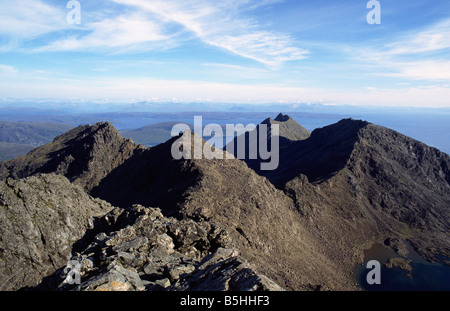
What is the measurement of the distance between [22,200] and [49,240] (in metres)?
5.46

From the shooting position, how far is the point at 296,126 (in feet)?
604

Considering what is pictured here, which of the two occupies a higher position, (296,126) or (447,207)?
(296,126)

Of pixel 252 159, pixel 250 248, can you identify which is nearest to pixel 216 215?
pixel 250 248

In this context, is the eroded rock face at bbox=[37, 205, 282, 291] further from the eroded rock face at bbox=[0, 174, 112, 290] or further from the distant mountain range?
the eroded rock face at bbox=[0, 174, 112, 290]

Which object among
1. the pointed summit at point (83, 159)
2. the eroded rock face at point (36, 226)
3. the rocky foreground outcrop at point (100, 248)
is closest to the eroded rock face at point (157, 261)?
the rocky foreground outcrop at point (100, 248)

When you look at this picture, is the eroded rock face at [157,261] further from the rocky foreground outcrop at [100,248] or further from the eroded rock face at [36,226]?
the eroded rock face at [36,226]

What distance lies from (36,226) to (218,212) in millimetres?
23384

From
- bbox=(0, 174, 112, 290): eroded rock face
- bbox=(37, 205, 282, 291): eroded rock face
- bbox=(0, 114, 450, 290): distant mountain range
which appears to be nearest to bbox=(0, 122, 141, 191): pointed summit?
bbox=(0, 114, 450, 290): distant mountain range

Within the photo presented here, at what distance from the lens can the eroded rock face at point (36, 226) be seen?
2397 centimetres

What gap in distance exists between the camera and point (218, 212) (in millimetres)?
42062

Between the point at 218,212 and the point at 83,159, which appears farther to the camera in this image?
the point at 83,159

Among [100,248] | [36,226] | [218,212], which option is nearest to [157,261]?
[100,248]

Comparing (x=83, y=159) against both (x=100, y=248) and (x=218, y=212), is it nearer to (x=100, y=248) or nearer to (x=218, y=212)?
(x=218, y=212)
